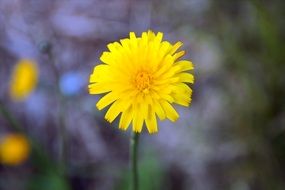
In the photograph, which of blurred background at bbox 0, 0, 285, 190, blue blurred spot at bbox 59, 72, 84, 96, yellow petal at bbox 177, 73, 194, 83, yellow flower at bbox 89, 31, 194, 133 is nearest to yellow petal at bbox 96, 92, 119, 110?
yellow flower at bbox 89, 31, 194, 133

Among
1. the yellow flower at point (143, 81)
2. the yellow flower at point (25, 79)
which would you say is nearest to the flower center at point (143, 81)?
the yellow flower at point (143, 81)

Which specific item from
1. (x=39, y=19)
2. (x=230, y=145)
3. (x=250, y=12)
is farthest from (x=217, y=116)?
(x=39, y=19)

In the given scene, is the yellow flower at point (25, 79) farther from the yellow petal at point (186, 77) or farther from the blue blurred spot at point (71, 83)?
the yellow petal at point (186, 77)

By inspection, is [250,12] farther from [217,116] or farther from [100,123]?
[100,123]

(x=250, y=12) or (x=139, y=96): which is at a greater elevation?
(x=250, y=12)

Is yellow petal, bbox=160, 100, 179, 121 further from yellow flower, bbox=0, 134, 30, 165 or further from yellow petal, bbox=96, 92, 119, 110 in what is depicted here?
yellow flower, bbox=0, 134, 30, 165

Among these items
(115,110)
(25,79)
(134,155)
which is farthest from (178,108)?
(115,110)

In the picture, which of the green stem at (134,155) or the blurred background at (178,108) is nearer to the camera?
the green stem at (134,155)
